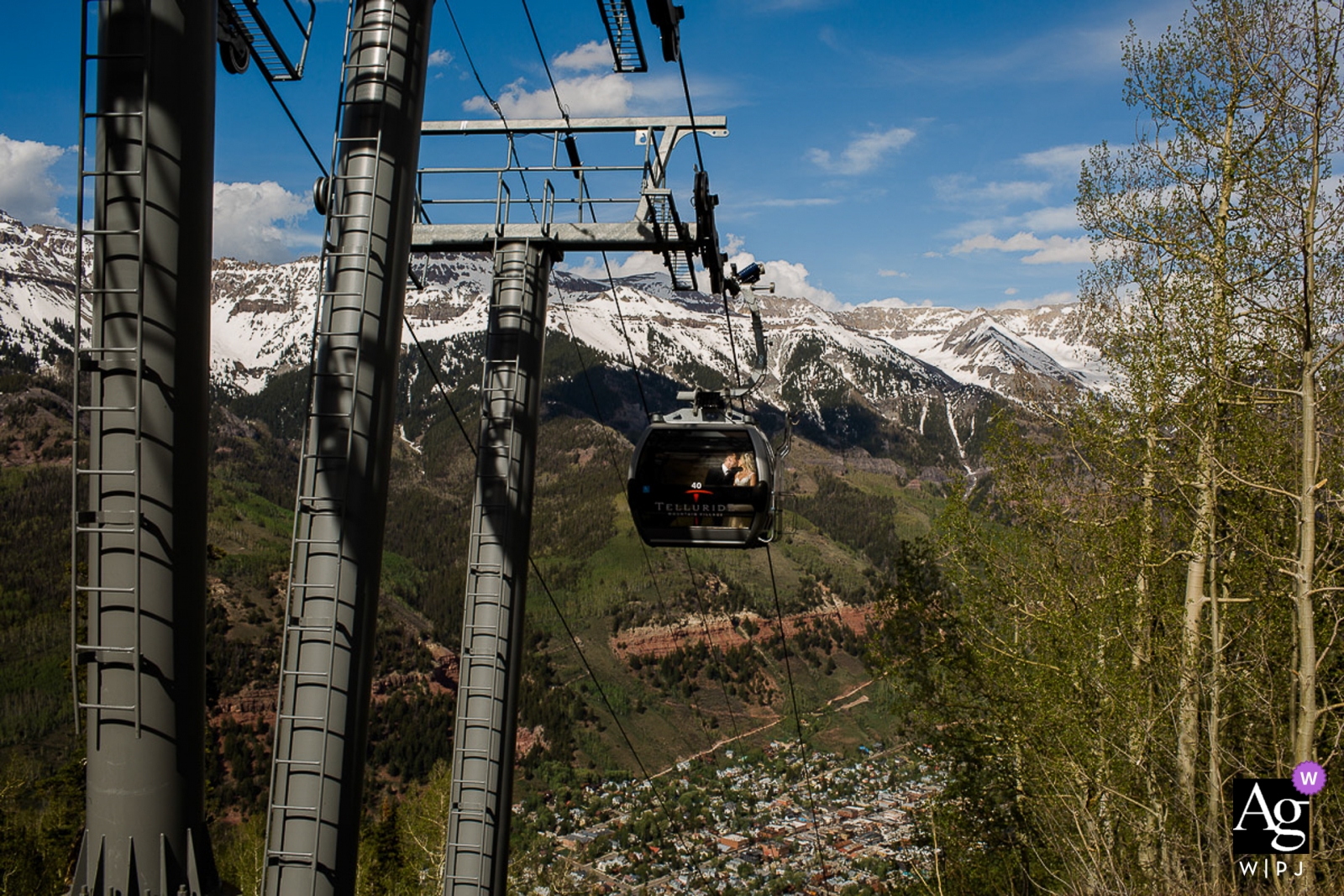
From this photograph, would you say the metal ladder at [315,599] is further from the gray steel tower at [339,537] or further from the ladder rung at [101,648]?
the ladder rung at [101,648]

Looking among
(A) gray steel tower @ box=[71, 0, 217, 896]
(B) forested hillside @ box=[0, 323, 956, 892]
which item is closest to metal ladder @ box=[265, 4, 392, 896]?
(A) gray steel tower @ box=[71, 0, 217, 896]

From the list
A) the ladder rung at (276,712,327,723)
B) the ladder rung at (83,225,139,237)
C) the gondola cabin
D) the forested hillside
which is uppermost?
the ladder rung at (83,225,139,237)

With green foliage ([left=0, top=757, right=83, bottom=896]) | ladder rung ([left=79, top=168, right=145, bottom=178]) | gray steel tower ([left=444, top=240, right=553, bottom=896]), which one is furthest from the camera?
green foliage ([left=0, top=757, right=83, bottom=896])

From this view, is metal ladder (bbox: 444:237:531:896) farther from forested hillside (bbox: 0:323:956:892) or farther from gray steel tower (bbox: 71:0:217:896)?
forested hillside (bbox: 0:323:956:892)

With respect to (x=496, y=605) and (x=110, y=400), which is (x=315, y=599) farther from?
(x=496, y=605)

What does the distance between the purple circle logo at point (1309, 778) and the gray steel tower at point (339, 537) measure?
7.97m

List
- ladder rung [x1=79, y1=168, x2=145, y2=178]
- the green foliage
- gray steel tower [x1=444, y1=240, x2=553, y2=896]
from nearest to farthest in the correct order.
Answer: ladder rung [x1=79, y1=168, x2=145, y2=178] → gray steel tower [x1=444, y1=240, x2=553, y2=896] → the green foliage

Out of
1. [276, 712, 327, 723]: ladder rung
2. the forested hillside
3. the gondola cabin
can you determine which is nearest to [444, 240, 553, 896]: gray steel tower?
[276, 712, 327, 723]: ladder rung

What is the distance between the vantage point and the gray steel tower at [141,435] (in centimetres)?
358

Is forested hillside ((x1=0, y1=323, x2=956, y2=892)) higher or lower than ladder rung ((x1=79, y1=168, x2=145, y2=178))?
lower

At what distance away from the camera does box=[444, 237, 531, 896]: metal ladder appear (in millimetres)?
7285

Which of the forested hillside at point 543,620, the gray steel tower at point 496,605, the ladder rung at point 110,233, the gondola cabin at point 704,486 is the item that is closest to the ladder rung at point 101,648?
the ladder rung at point 110,233

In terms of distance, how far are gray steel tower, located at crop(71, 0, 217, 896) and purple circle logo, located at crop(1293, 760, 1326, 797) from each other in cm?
879

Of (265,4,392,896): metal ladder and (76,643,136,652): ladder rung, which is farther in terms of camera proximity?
(265,4,392,896): metal ladder
